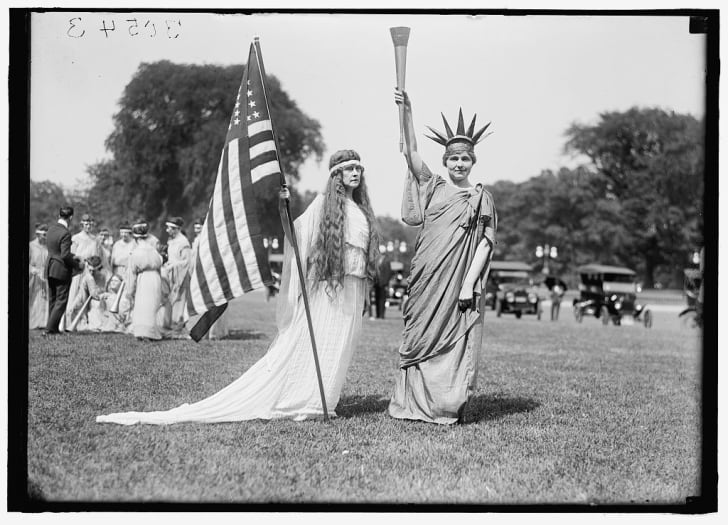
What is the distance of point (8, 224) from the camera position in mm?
5316

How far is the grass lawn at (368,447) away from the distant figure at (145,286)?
325cm

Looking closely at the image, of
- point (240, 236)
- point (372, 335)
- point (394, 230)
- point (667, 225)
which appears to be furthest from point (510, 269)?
point (394, 230)

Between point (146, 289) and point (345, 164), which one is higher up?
point (345, 164)

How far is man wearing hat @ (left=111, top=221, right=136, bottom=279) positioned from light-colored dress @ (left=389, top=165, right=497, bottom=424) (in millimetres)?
8132

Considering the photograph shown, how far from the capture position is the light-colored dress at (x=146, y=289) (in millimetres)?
12727

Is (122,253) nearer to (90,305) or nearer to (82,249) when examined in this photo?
(82,249)

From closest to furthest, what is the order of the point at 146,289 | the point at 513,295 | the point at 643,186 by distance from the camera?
the point at 146,289 < the point at 513,295 < the point at 643,186

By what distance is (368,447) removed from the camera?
5887 mm

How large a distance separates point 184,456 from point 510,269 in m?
30.6

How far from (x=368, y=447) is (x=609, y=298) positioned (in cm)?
2057

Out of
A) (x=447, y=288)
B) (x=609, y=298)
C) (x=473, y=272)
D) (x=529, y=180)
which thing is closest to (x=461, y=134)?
(x=473, y=272)

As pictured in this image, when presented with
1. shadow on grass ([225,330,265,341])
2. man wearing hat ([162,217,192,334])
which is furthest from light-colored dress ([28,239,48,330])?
shadow on grass ([225,330,265,341])

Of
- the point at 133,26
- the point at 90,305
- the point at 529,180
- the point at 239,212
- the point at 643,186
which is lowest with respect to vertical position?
the point at 90,305

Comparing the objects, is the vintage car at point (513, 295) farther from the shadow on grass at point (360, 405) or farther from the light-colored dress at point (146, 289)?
the shadow on grass at point (360, 405)
